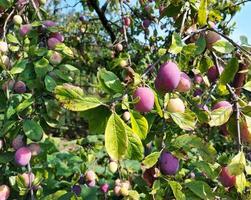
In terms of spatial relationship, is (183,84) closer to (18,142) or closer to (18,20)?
(18,142)

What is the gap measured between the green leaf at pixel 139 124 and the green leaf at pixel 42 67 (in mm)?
476

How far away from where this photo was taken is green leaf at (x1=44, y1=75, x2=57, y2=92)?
4.05 feet

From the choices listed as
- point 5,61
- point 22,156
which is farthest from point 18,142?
point 5,61

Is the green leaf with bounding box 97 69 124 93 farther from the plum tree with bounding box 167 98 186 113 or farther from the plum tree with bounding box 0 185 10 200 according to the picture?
the plum tree with bounding box 0 185 10 200

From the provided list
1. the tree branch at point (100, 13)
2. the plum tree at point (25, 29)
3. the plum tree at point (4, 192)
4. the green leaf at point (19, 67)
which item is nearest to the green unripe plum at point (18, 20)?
the plum tree at point (25, 29)

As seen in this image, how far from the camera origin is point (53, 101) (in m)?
1.33

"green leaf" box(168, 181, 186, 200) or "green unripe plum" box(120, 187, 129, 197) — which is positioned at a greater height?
"green leaf" box(168, 181, 186, 200)

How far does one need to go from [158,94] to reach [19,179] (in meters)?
0.53

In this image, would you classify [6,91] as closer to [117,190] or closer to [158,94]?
[117,190]

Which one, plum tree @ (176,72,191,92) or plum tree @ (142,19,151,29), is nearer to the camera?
plum tree @ (176,72,191,92)

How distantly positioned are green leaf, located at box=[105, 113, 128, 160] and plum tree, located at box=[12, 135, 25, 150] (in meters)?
0.55

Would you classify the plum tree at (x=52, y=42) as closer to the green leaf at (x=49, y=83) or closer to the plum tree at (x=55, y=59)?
the plum tree at (x=55, y=59)

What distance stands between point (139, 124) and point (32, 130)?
0.43 m

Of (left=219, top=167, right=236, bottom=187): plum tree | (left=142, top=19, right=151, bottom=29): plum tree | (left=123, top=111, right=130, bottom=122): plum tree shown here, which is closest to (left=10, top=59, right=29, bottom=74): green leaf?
(left=123, top=111, right=130, bottom=122): plum tree
